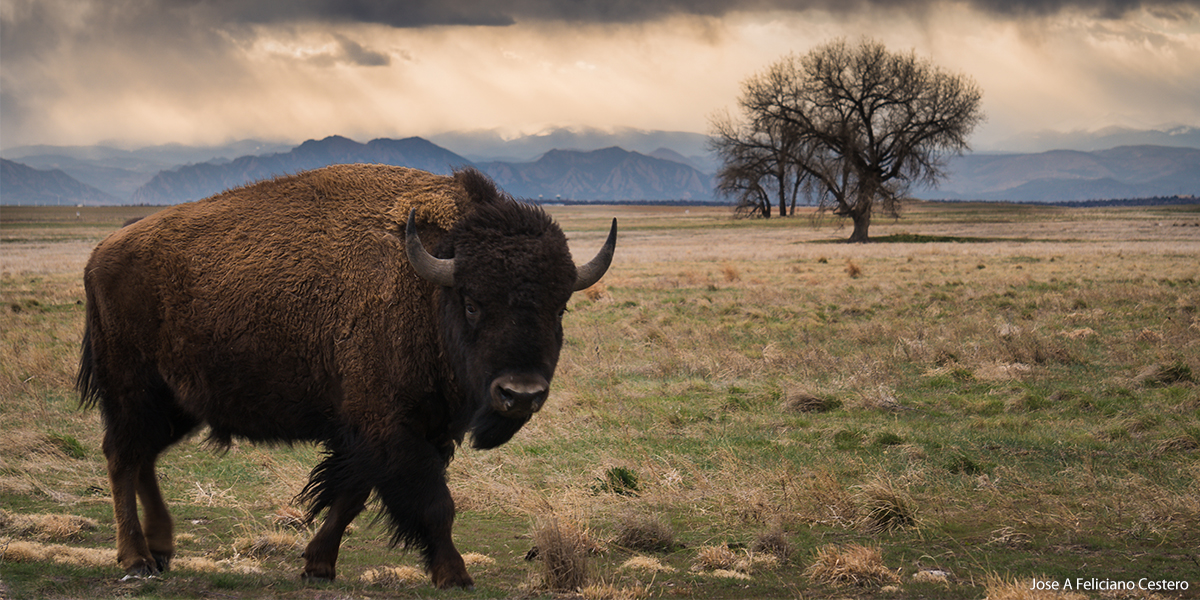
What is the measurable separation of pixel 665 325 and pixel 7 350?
1289cm

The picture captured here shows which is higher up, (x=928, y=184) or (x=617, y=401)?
(x=928, y=184)

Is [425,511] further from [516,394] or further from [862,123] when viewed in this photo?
[862,123]

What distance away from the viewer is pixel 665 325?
19250mm

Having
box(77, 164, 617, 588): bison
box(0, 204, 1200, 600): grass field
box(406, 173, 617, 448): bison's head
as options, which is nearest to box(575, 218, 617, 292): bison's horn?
box(77, 164, 617, 588): bison

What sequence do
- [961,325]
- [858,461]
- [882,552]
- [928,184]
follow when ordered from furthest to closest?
1. [928,184]
2. [961,325]
3. [858,461]
4. [882,552]

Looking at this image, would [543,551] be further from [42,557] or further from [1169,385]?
[1169,385]

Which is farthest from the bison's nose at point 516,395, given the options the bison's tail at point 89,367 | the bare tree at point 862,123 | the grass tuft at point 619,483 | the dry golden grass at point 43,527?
the bare tree at point 862,123

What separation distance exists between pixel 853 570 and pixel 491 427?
2640 mm

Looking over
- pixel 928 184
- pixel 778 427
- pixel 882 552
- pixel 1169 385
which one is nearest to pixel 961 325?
pixel 1169 385

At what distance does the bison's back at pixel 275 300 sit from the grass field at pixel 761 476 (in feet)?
4.20

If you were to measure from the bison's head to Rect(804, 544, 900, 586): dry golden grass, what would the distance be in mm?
2314

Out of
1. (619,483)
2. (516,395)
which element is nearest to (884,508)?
(619,483)

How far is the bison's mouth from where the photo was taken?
5.11m

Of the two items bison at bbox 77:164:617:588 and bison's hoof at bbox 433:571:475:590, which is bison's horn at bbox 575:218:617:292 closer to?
bison at bbox 77:164:617:588
